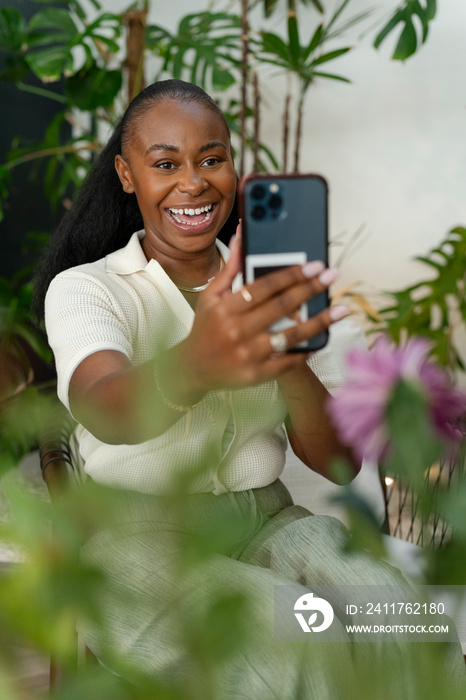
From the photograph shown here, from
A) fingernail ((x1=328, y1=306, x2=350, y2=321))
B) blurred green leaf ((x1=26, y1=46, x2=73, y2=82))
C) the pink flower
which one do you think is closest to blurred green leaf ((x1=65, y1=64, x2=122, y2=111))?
blurred green leaf ((x1=26, y1=46, x2=73, y2=82))

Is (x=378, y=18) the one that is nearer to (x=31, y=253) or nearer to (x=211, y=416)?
(x=31, y=253)

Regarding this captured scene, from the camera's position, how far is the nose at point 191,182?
0.82 m

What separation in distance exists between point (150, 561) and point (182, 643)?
403 millimetres

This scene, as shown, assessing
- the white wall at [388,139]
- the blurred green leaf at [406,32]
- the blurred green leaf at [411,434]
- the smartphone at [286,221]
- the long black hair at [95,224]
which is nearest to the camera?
the blurred green leaf at [411,434]

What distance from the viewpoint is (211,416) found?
0.82 metres

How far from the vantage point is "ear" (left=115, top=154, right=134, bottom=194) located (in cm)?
90

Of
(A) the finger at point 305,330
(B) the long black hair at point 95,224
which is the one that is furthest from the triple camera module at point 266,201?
(B) the long black hair at point 95,224

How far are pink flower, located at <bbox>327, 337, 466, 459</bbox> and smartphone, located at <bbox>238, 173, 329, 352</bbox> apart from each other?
0.27m

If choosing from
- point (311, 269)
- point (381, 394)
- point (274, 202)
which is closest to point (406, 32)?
point (274, 202)

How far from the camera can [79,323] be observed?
2.32ft

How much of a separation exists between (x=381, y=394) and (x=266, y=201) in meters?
0.33

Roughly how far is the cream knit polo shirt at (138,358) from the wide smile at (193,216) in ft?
0.21

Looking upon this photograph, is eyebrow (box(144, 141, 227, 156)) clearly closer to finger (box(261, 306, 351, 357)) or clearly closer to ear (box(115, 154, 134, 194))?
ear (box(115, 154, 134, 194))

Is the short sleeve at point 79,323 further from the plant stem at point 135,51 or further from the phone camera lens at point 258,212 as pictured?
the plant stem at point 135,51
